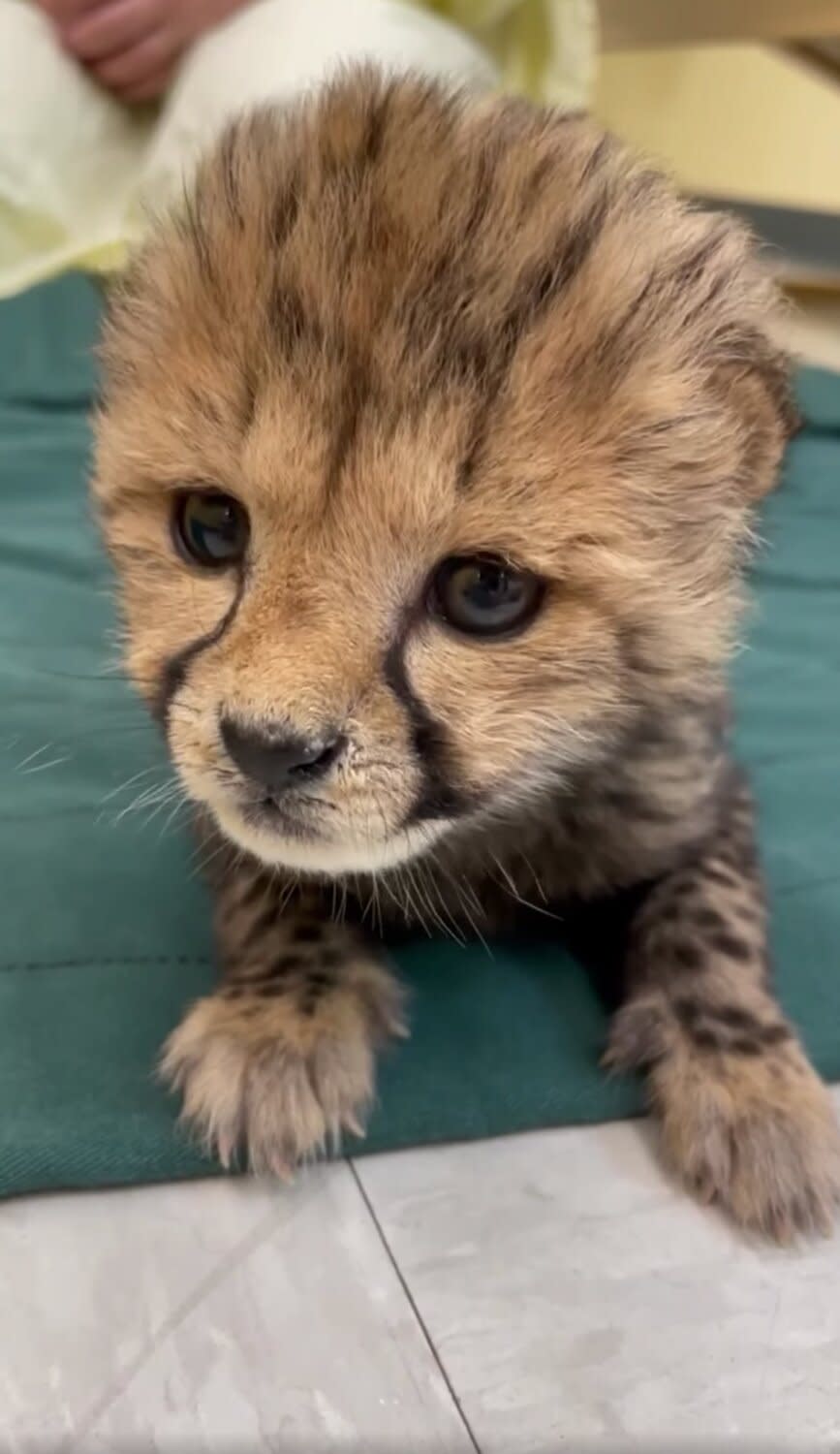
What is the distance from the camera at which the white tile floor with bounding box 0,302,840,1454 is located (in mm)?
843

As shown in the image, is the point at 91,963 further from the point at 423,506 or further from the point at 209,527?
the point at 423,506

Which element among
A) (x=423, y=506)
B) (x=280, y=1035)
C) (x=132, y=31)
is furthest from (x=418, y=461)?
(x=132, y=31)

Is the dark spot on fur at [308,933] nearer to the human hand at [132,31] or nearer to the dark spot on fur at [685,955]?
the dark spot on fur at [685,955]

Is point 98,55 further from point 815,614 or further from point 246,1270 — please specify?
point 246,1270

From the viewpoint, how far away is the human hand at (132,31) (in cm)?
202

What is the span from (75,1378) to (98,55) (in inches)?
73.7

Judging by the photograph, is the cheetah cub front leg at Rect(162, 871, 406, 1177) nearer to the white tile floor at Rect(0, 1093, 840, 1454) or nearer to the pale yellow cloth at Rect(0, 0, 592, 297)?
the white tile floor at Rect(0, 1093, 840, 1454)

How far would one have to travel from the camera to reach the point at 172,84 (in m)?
2.11

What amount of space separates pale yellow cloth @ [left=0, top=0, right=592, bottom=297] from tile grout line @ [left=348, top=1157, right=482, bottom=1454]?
136 cm

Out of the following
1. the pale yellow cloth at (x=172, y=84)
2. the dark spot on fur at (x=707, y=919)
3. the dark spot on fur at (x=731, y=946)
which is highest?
the pale yellow cloth at (x=172, y=84)

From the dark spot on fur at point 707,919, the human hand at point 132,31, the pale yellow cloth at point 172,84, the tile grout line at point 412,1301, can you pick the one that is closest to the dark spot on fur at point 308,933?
the tile grout line at point 412,1301

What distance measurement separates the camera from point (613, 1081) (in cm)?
106

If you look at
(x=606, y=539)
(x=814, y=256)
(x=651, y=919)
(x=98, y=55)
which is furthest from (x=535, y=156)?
(x=814, y=256)

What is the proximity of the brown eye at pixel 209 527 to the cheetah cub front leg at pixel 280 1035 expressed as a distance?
0.34m
